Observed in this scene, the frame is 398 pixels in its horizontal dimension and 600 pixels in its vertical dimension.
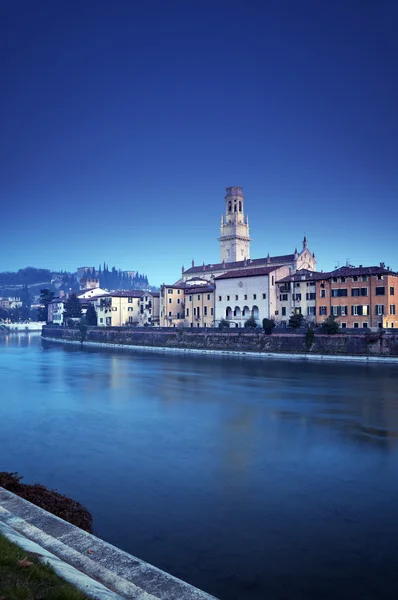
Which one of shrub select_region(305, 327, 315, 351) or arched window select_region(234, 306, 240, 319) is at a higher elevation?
arched window select_region(234, 306, 240, 319)

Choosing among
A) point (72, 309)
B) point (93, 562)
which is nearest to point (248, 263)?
point (72, 309)

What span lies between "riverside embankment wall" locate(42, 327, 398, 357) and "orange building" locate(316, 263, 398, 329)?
286 cm

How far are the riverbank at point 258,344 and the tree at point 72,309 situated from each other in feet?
47.6

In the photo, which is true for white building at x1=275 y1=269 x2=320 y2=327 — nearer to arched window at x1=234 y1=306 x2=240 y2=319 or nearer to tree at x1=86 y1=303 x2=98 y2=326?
arched window at x1=234 y1=306 x2=240 y2=319

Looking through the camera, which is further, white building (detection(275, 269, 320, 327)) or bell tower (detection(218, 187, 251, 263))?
bell tower (detection(218, 187, 251, 263))

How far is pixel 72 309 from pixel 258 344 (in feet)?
179

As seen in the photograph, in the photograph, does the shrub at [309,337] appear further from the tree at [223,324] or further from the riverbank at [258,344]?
the tree at [223,324]

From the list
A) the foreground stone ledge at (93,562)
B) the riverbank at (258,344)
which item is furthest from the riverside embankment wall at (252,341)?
the foreground stone ledge at (93,562)

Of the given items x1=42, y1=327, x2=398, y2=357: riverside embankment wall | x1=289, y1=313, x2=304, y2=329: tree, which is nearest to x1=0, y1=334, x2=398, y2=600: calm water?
x1=42, y1=327, x2=398, y2=357: riverside embankment wall

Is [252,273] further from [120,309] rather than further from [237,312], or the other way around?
[120,309]

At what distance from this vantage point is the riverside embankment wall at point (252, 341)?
4991cm

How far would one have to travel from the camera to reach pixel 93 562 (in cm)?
660

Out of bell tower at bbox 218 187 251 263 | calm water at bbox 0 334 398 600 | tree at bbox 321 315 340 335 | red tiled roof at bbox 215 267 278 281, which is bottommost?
calm water at bbox 0 334 398 600

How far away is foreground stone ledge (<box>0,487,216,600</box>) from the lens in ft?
19.6
